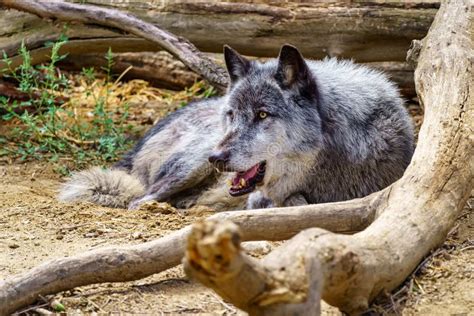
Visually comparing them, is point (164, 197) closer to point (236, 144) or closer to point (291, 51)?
point (236, 144)

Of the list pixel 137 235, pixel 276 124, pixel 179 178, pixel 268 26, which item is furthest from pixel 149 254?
pixel 268 26

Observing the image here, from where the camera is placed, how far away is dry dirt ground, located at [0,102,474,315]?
376 cm

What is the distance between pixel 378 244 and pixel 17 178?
12.8ft

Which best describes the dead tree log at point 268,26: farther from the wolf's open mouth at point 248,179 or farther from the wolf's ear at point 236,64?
the wolf's open mouth at point 248,179

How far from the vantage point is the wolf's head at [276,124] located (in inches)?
208

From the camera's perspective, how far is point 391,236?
365 centimetres

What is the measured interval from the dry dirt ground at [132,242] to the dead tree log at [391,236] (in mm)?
138

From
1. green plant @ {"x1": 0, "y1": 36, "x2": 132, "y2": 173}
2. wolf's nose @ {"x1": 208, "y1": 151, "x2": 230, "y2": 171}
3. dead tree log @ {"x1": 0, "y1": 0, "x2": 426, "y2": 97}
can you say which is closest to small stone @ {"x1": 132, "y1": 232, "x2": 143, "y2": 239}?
wolf's nose @ {"x1": 208, "y1": 151, "x2": 230, "y2": 171}

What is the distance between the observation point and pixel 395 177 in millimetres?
5410

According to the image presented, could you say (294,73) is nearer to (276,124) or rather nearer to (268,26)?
(276,124)

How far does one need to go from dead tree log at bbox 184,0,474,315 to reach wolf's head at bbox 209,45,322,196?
0.75 metres

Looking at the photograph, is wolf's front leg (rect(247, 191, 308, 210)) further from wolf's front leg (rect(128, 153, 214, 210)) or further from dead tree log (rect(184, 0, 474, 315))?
dead tree log (rect(184, 0, 474, 315))

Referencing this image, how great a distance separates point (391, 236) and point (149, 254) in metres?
1.14

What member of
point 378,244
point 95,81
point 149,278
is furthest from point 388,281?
point 95,81
